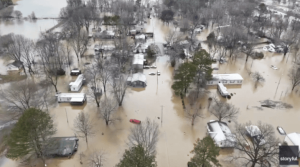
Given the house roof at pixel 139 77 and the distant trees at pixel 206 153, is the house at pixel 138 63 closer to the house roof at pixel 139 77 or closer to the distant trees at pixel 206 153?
the house roof at pixel 139 77

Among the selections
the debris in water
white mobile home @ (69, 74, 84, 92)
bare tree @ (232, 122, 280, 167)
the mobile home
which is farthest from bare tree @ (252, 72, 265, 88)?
white mobile home @ (69, 74, 84, 92)

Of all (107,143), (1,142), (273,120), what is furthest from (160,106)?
(1,142)

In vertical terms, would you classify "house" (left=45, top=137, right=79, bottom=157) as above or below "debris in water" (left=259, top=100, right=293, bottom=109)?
below

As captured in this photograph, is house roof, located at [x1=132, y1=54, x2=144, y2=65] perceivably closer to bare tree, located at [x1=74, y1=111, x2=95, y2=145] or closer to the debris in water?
bare tree, located at [x1=74, y1=111, x2=95, y2=145]

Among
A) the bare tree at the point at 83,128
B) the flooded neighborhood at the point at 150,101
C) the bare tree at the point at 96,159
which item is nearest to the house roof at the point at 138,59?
the flooded neighborhood at the point at 150,101

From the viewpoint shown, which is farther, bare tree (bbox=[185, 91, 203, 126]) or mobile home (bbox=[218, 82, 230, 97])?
A: mobile home (bbox=[218, 82, 230, 97])

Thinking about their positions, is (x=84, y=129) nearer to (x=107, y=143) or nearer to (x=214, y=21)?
(x=107, y=143)

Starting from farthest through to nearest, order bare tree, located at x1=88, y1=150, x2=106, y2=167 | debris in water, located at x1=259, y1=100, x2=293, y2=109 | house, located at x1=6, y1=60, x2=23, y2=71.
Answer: house, located at x1=6, y1=60, x2=23, y2=71 → debris in water, located at x1=259, y1=100, x2=293, y2=109 → bare tree, located at x1=88, y1=150, x2=106, y2=167

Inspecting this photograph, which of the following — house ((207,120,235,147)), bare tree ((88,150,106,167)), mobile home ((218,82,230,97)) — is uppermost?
mobile home ((218,82,230,97))
